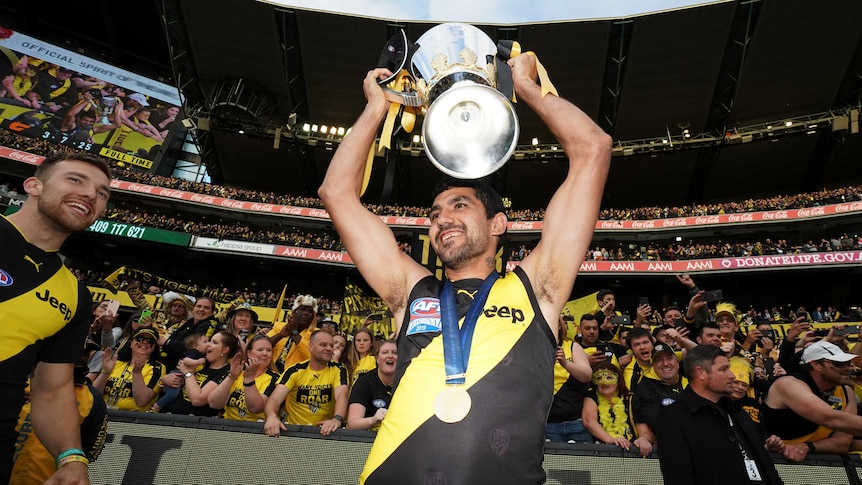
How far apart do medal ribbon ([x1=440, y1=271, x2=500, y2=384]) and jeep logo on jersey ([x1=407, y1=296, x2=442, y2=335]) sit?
1.0 inches

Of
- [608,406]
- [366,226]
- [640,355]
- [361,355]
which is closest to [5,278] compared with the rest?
[366,226]

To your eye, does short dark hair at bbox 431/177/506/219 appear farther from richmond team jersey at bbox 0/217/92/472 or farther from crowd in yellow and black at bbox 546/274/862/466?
crowd in yellow and black at bbox 546/274/862/466

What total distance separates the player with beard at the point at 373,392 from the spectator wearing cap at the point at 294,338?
1.98m

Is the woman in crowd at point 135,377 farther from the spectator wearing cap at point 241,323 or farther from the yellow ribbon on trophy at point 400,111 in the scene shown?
the yellow ribbon on trophy at point 400,111

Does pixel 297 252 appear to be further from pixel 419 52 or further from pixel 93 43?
pixel 419 52

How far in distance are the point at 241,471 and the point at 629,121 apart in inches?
1091

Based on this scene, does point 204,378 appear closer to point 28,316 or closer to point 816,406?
point 28,316

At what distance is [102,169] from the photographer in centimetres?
272

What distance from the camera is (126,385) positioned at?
16.8 feet

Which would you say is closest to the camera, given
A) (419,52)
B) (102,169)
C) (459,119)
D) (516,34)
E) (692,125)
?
(459,119)

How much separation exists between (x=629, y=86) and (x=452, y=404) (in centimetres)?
2715

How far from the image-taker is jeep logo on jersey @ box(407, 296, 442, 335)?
190 centimetres

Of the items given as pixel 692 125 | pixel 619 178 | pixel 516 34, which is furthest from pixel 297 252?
pixel 692 125

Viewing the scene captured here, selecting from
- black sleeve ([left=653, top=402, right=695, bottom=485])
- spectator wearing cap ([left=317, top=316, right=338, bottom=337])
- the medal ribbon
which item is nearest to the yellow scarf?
black sleeve ([left=653, top=402, right=695, bottom=485])
